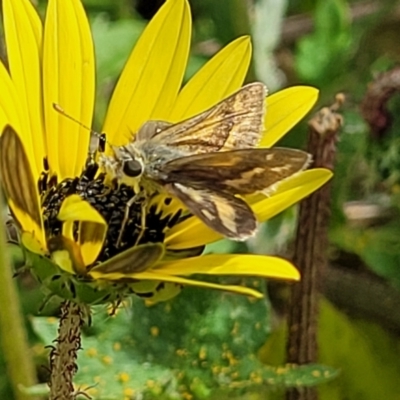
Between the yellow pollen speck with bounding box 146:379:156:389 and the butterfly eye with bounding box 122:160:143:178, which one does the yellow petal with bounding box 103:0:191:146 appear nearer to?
the butterfly eye with bounding box 122:160:143:178

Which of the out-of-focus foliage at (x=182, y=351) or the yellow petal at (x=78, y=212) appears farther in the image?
the out-of-focus foliage at (x=182, y=351)

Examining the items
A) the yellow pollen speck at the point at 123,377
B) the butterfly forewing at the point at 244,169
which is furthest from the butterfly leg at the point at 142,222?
the yellow pollen speck at the point at 123,377

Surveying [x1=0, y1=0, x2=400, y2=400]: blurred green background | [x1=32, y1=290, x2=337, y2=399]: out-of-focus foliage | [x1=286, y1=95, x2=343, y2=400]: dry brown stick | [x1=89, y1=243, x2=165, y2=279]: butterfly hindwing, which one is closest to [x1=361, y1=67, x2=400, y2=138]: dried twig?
[x1=0, y1=0, x2=400, y2=400]: blurred green background

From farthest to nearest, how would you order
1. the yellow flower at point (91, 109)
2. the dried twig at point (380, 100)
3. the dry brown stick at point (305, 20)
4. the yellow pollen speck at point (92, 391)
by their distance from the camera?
the dry brown stick at point (305, 20) < the dried twig at point (380, 100) < the yellow pollen speck at point (92, 391) < the yellow flower at point (91, 109)

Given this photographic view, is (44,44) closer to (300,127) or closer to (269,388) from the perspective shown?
(269,388)

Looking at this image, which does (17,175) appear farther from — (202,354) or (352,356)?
(352,356)

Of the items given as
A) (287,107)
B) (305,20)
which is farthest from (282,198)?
(305,20)

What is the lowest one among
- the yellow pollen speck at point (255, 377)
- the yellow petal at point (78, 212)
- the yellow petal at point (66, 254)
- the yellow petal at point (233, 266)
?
the yellow pollen speck at point (255, 377)

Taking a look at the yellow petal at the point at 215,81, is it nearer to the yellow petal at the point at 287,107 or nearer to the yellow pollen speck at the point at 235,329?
the yellow petal at the point at 287,107
